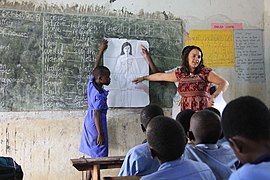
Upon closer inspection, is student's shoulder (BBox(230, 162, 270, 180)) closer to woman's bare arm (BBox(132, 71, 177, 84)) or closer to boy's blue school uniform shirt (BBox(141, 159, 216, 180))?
boy's blue school uniform shirt (BBox(141, 159, 216, 180))

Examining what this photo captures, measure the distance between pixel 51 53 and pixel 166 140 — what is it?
2860 millimetres

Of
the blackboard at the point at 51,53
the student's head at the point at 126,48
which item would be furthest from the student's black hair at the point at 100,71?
the student's head at the point at 126,48

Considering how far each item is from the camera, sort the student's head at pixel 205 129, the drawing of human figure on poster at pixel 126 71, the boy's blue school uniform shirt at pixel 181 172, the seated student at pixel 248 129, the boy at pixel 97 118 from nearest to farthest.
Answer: the seated student at pixel 248 129 < the boy's blue school uniform shirt at pixel 181 172 < the student's head at pixel 205 129 < the boy at pixel 97 118 < the drawing of human figure on poster at pixel 126 71

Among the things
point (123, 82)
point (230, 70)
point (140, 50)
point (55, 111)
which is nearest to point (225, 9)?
point (230, 70)

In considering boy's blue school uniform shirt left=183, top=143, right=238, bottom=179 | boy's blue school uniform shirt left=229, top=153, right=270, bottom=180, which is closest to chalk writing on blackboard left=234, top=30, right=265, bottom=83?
boy's blue school uniform shirt left=183, top=143, right=238, bottom=179

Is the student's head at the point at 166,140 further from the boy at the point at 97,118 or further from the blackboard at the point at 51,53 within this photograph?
the blackboard at the point at 51,53

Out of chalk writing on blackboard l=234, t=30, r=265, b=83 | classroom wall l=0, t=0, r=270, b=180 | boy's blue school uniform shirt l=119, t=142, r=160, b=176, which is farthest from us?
chalk writing on blackboard l=234, t=30, r=265, b=83

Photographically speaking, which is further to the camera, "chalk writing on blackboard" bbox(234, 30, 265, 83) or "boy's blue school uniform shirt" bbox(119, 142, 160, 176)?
"chalk writing on blackboard" bbox(234, 30, 265, 83)

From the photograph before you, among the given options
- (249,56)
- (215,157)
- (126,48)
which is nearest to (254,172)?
(215,157)

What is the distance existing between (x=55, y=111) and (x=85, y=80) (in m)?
0.46

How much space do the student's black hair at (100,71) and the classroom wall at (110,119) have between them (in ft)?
1.73

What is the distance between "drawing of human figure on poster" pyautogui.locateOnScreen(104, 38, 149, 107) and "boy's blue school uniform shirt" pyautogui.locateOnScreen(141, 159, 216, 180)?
2.90 m

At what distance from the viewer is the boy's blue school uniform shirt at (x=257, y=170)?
3.21 feet

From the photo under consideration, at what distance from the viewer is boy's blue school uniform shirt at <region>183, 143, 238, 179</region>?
73.5 inches
